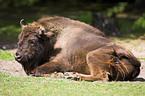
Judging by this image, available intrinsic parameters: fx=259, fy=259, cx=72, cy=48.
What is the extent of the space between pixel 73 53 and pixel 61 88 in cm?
138

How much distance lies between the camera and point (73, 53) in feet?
18.0

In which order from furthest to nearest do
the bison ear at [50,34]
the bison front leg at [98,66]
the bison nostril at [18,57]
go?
1. the bison ear at [50,34]
2. the bison nostril at [18,57]
3. the bison front leg at [98,66]

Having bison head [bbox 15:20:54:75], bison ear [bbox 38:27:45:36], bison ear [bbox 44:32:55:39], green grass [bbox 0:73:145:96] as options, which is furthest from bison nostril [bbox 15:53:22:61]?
bison ear [bbox 44:32:55:39]

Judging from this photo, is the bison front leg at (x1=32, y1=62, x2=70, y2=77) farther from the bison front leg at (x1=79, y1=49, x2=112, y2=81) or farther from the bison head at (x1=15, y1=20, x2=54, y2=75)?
the bison front leg at (x1=79, y1=49, x2=112, y2=81)

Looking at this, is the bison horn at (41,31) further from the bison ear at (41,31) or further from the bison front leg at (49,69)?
the bison front leg at (49,69)

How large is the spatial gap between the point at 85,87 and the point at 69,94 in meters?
0.48

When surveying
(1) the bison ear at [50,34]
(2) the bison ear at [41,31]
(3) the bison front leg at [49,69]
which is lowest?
(3) the bison front leg at [49,69]

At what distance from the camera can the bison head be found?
5211 mm

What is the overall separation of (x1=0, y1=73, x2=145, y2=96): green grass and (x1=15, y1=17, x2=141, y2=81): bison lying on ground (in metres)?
0.48

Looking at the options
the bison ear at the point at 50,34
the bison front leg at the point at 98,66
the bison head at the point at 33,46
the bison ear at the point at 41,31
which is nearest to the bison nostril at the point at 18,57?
the bison head at the point at 33,46

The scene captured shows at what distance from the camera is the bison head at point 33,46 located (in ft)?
17.1

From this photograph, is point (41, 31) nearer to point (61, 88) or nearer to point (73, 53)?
point (73, 53)

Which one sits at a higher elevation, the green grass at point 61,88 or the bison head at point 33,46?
the bison head at point 33,46

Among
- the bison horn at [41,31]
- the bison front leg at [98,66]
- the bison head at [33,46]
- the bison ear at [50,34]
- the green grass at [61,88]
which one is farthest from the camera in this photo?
the bison ear at [50,34]
